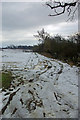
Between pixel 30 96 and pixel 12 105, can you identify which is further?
pixel 30 96

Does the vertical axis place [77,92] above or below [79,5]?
below

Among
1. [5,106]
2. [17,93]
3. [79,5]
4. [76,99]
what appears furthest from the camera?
[79,5]

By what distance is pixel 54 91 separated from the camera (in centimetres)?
420

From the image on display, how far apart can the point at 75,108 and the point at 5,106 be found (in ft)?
5.95

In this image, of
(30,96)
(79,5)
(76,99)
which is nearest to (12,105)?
(30,96)

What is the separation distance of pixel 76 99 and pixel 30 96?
139 cm

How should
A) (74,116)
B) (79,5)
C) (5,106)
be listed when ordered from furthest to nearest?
(79,5) → (5,106) → (74,116)

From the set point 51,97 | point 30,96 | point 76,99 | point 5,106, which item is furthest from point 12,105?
point 76,99

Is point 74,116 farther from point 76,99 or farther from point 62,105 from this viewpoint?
point 76,99

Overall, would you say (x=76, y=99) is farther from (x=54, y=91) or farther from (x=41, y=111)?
(x=41, y=111)

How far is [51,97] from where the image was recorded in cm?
371

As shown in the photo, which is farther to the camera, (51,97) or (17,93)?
(17,93)

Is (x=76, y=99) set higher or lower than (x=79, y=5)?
lower

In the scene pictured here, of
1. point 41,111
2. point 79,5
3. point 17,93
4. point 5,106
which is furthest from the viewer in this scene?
point 79,5
